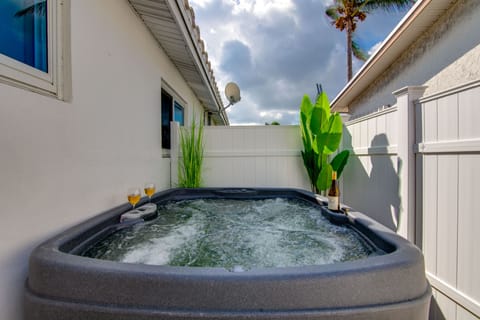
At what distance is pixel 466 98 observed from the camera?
140 centimetres

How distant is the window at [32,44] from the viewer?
1.07 metres

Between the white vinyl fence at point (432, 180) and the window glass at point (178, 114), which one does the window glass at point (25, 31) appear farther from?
the window glass at point (178, 114)

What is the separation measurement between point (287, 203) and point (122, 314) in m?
2.20

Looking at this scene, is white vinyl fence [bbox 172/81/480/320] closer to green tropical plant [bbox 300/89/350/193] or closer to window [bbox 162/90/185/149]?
green tropical plant [bbox 300/89/350/193]

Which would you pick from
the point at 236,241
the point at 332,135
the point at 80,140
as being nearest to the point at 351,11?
the point at 332,135

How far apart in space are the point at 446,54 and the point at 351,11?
290 inches

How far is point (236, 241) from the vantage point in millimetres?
1543

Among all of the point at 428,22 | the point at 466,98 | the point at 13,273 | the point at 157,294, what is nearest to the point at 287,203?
the point at 466,98

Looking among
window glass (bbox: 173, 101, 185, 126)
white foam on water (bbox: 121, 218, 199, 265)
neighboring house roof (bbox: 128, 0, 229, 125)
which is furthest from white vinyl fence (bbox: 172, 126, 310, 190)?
white foam on water (bbox: 121, 218, 199, 265)

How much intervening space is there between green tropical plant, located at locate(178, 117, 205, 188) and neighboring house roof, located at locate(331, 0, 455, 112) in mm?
3345

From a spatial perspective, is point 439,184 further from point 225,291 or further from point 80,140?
point 80,140

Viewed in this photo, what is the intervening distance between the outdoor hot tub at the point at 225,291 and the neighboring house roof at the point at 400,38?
3636 millimetres

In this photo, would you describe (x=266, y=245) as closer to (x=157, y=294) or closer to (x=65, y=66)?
(x=157, y=294)

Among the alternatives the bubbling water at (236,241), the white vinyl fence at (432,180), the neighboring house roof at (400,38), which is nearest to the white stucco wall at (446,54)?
the neighboring house roof at (400,38)
